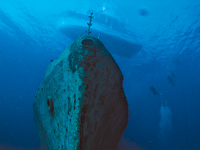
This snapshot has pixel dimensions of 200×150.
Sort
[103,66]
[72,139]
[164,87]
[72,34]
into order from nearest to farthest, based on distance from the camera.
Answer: [72,139] → [103,66] → [72,34] → [164,87]

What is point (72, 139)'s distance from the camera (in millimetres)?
1715

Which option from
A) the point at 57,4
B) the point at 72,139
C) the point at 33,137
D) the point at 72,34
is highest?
the point at 57,4

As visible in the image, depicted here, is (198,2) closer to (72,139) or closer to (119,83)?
(119,83)

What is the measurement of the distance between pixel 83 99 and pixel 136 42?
21.0 meters

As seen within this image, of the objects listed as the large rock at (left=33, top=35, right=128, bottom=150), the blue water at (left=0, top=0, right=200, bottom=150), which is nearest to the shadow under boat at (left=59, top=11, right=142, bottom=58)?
the blue water at (left=0, top=0, right=200, bottom=150)

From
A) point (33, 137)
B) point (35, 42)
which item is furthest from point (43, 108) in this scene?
point (35, 42)

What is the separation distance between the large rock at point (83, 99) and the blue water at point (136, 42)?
1441 cm

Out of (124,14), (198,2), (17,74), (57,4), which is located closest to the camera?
(198,2)

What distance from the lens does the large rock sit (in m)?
1.82

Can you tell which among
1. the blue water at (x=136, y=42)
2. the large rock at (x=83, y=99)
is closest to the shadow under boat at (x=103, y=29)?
the blue water at (x=136, y=42)

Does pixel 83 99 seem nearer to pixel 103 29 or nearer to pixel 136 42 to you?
pixel 103 29

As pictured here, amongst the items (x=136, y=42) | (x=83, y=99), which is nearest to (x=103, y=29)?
(x=136, y=42)

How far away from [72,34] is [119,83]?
69.9ft

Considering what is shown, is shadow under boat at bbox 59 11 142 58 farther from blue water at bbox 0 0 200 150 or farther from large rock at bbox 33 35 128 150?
large rock at bbox 33 35 128 150
